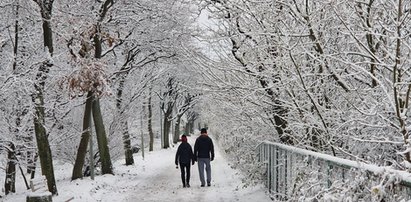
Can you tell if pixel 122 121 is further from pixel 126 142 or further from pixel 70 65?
pixel 70 65

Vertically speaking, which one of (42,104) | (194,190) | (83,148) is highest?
(42,104)

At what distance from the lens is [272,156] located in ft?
36.0

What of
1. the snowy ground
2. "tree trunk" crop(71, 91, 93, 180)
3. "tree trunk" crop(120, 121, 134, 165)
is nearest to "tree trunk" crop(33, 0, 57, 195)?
the snowy ground

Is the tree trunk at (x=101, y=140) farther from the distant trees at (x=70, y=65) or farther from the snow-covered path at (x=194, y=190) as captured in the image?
the snow-covered path at (x=194, y=190)

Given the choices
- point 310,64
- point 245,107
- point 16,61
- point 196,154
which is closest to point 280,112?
point 245,107

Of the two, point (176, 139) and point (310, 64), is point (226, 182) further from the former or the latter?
point (176, 139)

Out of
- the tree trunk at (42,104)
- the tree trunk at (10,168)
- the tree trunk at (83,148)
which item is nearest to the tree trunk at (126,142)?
the tree trunk at (83,148)

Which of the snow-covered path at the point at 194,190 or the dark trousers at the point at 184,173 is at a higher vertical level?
the dark trousers at the point at 184,173

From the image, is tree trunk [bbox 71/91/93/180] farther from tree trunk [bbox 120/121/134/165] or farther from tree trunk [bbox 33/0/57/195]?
tree trunk [bbox 120/121/134/165]

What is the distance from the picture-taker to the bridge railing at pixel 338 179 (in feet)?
11.9

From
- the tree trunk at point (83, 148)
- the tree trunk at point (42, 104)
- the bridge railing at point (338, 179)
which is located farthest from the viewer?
the tree trunk at point (83, 148)

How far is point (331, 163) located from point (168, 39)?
13.4 metres

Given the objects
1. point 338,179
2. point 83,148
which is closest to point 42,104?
point 83,148

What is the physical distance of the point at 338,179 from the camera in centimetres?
509
